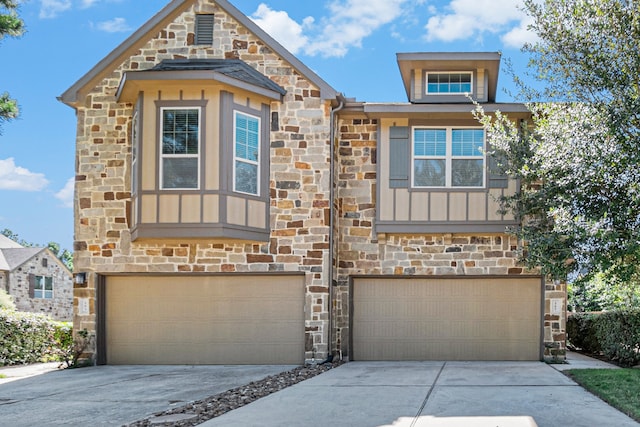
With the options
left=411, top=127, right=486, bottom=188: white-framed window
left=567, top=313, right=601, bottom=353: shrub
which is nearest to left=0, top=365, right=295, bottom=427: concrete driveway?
left=411, top=127, right=486, bottom=188: white-framed window

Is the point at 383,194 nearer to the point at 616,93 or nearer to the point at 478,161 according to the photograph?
the point at 478,161

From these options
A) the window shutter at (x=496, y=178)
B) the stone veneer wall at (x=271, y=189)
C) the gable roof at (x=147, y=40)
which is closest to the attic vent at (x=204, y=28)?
the stone veneer wall at (x=271, y=189)

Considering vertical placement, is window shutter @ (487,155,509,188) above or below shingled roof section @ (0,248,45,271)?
above

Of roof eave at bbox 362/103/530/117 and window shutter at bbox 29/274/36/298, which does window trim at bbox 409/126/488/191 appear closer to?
roof eave at bbox 362/103/530/117

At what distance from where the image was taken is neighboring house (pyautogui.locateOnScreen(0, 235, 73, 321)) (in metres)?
33.4

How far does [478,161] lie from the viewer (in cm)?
1522

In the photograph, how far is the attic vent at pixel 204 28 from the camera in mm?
15125

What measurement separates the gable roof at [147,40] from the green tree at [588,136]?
420cm

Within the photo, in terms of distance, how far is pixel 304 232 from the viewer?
14680 millimetres

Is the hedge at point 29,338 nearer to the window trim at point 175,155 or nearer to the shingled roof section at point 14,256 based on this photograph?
the window trim at point 175,155

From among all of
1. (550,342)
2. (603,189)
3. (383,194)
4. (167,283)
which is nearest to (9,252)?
(167,283)

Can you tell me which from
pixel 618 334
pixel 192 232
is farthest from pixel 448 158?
pixel 192 232

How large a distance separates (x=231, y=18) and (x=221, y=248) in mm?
4556

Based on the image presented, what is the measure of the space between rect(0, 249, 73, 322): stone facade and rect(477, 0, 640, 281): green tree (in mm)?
26377
